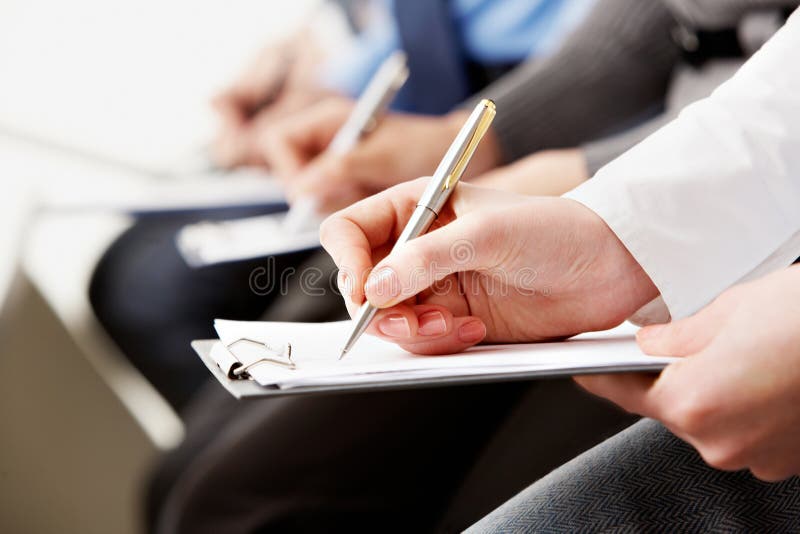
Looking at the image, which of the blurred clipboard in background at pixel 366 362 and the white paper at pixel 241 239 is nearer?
the blurred clipboard in background at pixel 366 362

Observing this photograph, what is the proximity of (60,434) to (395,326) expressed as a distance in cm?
66

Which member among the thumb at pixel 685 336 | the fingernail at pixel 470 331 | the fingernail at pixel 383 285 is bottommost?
the thumb at pixel 685 336

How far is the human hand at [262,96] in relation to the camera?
1021mm

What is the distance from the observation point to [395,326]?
13.9 inches

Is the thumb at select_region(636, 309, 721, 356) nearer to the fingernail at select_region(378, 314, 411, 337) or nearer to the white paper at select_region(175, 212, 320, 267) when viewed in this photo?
the fingernail at select_region(378, 314, 411, 337)

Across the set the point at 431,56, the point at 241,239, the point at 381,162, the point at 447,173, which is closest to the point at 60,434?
the point at 241,239

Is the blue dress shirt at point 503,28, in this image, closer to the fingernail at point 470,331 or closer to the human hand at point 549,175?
the human hand at point 549,175

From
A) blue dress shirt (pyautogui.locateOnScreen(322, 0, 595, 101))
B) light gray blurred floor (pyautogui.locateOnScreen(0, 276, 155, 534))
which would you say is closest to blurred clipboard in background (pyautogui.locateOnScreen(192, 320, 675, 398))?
light gray blurred floor (pyautogui.locateOnScreen(0, 276, 155, 534))

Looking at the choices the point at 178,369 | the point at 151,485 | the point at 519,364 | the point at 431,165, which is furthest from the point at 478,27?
the point at 519,364

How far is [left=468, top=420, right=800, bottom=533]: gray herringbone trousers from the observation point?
327 millimetres

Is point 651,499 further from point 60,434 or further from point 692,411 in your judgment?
point 60,434

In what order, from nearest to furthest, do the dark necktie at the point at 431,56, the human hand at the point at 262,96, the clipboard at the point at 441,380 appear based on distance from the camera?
the clipboard at the point at 441,380 → the dark necktie at the point at 431,56 → the human hand at the point at 262,96

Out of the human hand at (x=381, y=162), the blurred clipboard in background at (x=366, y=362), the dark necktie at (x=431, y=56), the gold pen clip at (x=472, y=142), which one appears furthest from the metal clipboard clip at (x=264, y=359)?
the dark necktie at (x=431, y=56)

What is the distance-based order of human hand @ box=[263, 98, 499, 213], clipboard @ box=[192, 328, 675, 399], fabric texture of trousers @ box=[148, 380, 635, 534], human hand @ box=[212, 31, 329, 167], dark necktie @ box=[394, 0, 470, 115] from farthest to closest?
human hand @ box=[212, 31, 329, 167]
dark necktie @ box=[394, 0, 470, 115]
human hand @ box=[263, 98, 499, 213]
fabric texture of trousers @ box=[148, 380, 635, 534]
clipboard @ box=[192, 328, 675, 399]
